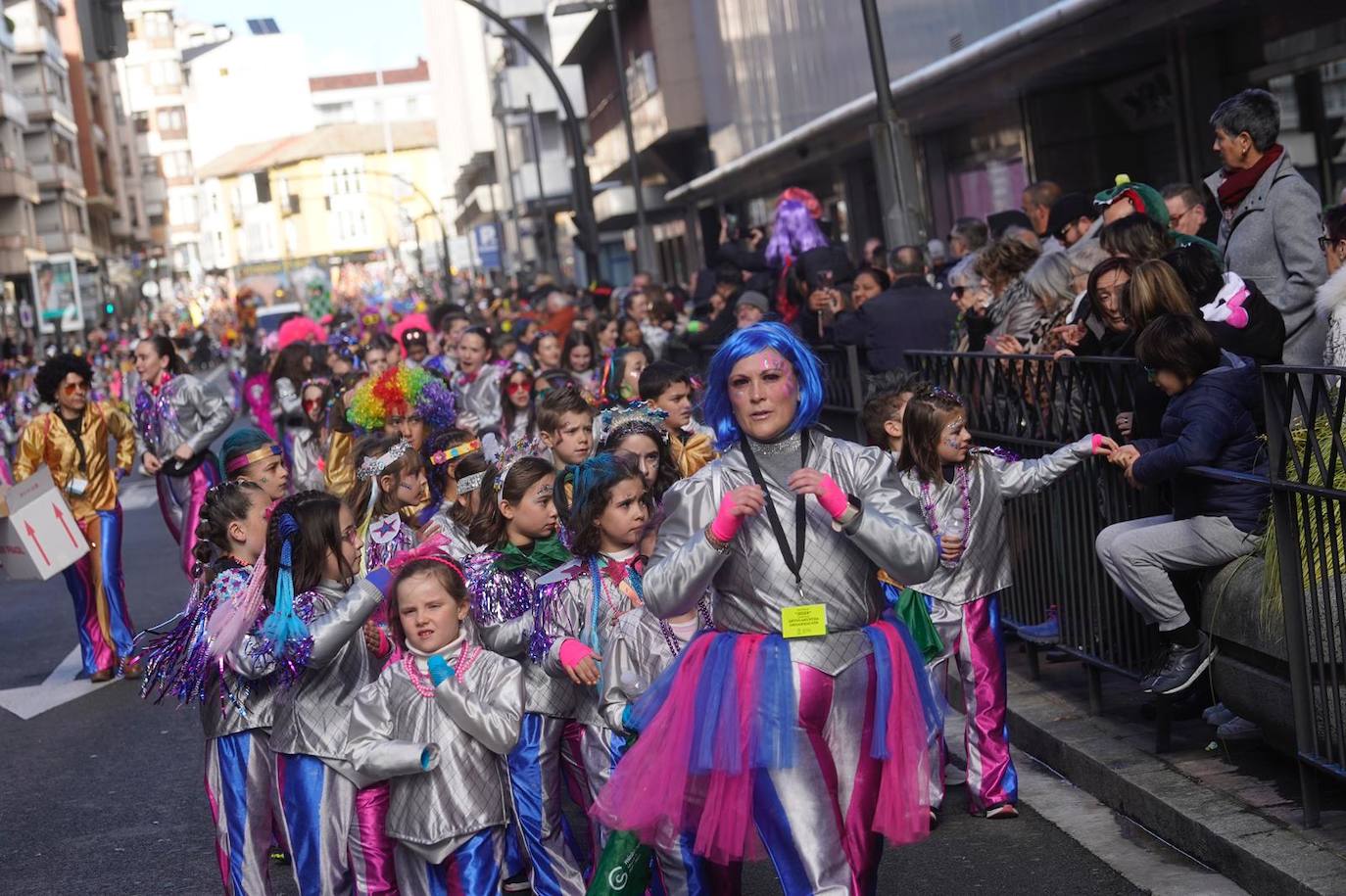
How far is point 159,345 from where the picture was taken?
1216cm

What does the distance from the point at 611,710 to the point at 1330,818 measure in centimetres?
206

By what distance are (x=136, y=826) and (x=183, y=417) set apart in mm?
4395

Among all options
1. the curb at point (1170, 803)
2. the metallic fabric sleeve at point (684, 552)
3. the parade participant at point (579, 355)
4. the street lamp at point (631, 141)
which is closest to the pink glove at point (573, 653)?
the metallic fabric sleeve at point (684, 552)

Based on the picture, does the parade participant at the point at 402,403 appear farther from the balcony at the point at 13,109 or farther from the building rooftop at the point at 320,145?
the building rooftop at the point at 320,145

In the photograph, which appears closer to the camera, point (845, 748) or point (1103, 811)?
point (845, 748)

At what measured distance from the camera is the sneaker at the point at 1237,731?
6.61 m

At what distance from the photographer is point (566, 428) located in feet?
25.9

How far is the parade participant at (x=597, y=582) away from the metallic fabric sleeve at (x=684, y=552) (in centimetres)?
80

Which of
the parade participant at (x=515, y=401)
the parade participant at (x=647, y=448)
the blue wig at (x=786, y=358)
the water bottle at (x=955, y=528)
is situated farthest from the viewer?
the parade participant at (x=515, y=401)

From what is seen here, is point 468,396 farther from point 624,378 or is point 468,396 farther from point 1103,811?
point 1103,811

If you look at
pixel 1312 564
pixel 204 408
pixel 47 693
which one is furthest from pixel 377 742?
pixel 204 408

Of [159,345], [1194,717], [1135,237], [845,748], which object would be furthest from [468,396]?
[845,748]

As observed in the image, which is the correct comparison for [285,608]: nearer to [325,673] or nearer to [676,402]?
[325,673]

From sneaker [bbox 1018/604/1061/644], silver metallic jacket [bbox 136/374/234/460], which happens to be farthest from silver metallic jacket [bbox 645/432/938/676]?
silver metallic jacket [bbox 136/374/234/460]
